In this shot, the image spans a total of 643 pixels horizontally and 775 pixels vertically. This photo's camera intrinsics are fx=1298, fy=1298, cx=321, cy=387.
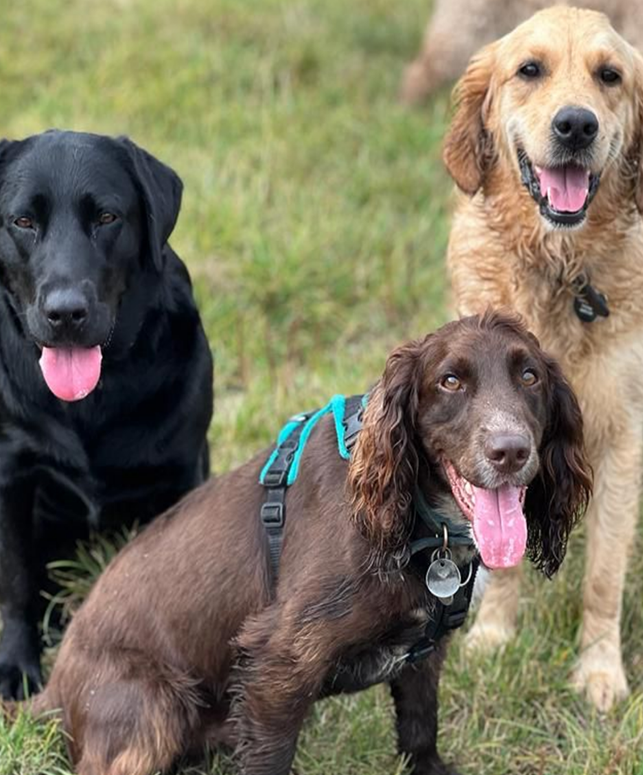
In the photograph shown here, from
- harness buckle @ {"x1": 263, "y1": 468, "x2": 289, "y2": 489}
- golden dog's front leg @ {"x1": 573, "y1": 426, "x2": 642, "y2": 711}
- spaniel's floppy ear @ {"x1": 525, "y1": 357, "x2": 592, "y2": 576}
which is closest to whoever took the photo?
spaniel's floppy ear @ {"x1": 525, "y1": 357, "x2": 592, "y2": 576}

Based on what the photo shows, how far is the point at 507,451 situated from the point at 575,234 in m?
1.39

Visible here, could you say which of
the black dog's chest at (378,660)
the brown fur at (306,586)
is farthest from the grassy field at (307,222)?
the black dog's chest at (378,660)

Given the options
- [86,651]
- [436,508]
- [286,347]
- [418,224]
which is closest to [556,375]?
[436,508]

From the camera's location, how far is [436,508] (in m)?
3.24

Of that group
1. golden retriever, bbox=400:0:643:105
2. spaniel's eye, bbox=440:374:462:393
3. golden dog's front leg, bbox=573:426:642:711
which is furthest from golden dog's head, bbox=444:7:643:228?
golden retriever, bbox=400:0:643:105

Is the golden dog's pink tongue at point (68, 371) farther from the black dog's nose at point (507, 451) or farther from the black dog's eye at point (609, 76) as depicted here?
the black dog's eye at point (609, 76)

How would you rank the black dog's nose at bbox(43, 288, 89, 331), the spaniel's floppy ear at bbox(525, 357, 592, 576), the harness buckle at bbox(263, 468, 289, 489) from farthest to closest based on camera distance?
the black dog's nose at bbox(43, 288, 89, 331)
the harness buckle at bbox(263, 468, 289, 489)
the spaniel's floppy ear at bbox(525, 357, 592, 576)

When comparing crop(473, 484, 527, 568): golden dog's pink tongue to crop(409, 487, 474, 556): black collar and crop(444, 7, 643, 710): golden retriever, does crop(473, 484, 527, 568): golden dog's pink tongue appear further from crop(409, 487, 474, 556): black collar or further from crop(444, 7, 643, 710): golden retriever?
crop(444, 7, 643, 710): golden retriever

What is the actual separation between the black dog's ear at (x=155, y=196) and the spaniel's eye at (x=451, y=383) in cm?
124

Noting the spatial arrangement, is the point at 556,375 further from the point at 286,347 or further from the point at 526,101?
the point at 286,347

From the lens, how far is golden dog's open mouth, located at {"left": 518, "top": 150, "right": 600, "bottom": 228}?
12.8 feet

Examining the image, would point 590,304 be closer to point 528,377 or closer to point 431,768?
point 528,377

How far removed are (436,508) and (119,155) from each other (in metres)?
1.51

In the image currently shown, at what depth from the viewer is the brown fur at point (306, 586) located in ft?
10.1
